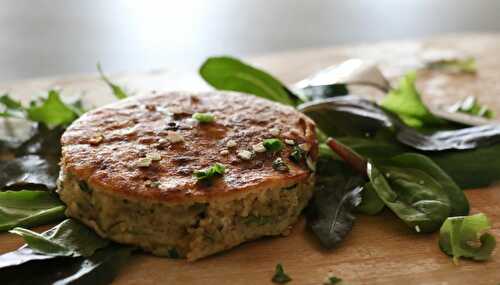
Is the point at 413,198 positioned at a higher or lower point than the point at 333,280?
higher

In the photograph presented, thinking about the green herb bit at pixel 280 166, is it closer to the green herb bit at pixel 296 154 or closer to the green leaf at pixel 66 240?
the green herb bit at pixel 296 154

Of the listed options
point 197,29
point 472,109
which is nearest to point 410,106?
point 472,109

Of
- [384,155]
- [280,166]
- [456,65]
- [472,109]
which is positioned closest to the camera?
[280,166]

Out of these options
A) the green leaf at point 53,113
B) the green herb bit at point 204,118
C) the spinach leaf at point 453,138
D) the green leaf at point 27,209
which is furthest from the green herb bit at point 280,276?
the green leaf at point 53,113

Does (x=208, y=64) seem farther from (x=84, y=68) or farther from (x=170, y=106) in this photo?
(x=84, y=68)

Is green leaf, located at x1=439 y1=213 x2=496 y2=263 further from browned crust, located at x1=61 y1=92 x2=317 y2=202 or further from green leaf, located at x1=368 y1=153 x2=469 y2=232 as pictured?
browned crust, located at x1=61 y1=92 x2=317 y2=202

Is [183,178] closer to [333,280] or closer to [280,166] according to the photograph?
[280,166]
